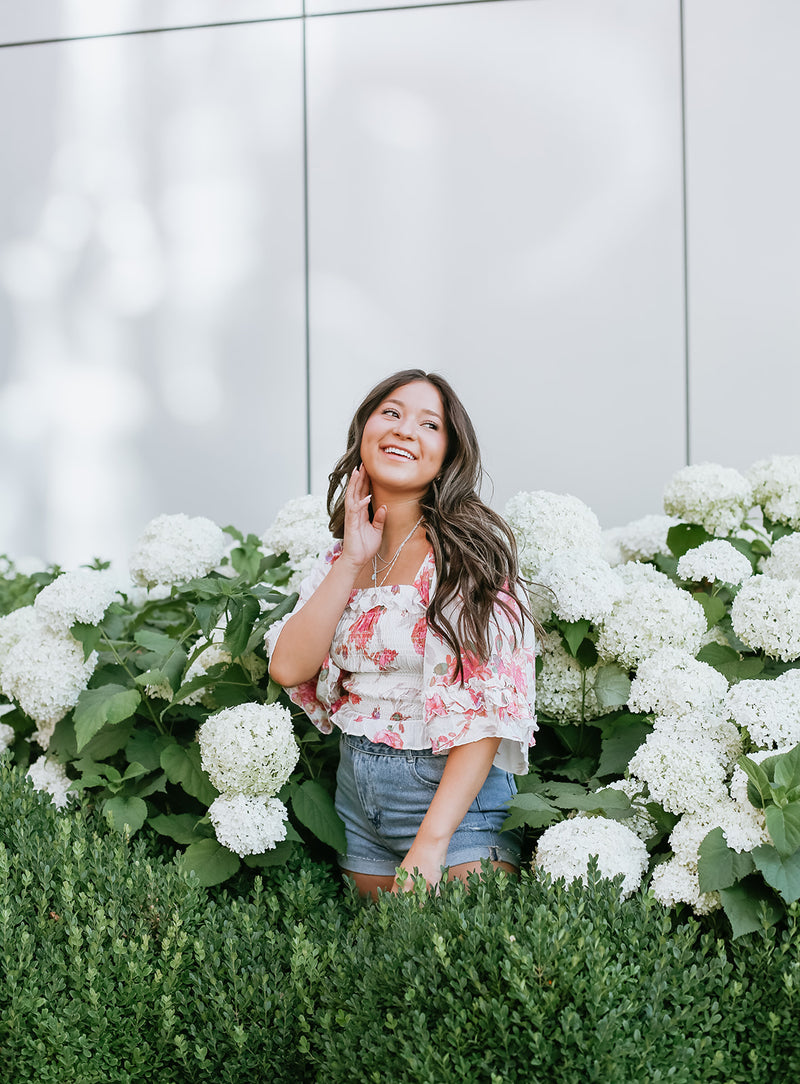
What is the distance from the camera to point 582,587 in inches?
93.0

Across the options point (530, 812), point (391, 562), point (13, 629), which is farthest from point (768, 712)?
point (13, 629)

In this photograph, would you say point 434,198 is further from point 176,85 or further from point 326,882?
point 326,882

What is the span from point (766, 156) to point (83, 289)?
3.50 meters

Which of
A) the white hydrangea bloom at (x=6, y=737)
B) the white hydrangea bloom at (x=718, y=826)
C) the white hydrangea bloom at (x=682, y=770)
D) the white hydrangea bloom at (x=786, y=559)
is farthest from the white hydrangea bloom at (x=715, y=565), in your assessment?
the white hydrangea bloom at (x=6, y=737)

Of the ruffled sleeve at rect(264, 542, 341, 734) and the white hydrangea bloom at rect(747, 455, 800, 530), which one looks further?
the white hydrangea bloom at rect(747, 455, 800, 530)

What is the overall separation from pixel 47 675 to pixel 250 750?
0.73 m

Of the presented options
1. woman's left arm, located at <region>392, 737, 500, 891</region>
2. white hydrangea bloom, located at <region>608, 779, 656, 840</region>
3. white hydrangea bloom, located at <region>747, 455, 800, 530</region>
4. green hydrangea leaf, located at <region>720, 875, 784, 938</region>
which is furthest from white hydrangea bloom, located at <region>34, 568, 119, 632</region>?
white hydrangea bloom, located at <region>747, 455, 800, 530</region>

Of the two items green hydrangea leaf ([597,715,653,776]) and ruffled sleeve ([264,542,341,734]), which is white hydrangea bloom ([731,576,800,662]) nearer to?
green hydrangea leaf ([597,715,653,776])

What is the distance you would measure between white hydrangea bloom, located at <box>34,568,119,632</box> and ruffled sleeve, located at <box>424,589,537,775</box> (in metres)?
0.99

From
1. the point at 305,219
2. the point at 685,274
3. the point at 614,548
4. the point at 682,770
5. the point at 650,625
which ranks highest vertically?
the point at 305,219

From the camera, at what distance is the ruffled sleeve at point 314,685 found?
2.42m

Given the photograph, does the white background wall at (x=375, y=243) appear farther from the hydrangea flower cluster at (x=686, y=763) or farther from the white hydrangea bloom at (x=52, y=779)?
the hydrangea flower cluster at (x=686, y=763)

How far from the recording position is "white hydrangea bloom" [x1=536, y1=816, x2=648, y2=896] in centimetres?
192

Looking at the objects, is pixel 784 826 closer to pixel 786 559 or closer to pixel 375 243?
pixel 786 559
